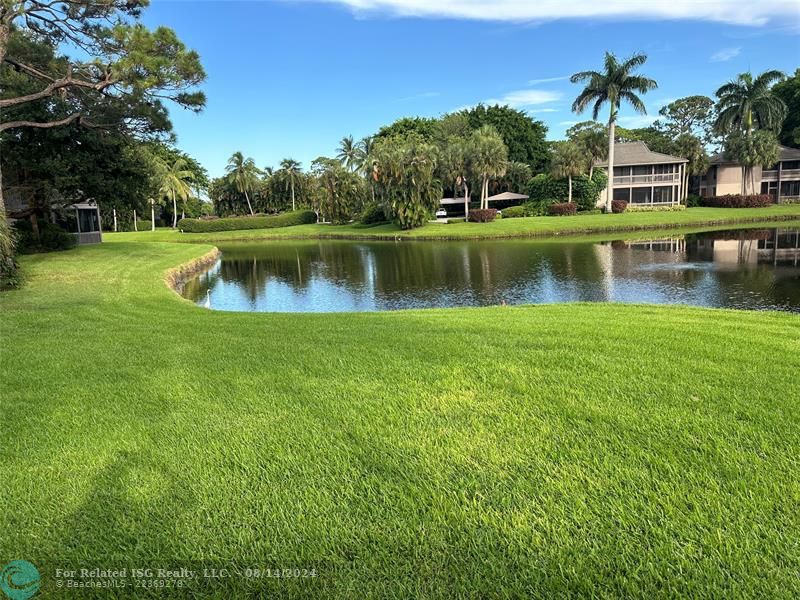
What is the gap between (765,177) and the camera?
57688 mm

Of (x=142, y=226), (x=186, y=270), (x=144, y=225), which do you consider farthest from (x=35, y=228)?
(x=144, y=225)

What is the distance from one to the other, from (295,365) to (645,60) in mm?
53028

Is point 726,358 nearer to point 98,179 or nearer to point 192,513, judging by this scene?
point 192,513

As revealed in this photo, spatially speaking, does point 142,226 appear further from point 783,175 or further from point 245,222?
point 783,175

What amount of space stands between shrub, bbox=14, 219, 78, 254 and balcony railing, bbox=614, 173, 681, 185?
5163cm

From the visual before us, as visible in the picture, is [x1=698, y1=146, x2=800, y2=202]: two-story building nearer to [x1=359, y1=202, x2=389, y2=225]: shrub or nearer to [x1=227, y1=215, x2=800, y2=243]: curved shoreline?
[x1=227, y1=215, x2=800, y2=243]: curved shoreline

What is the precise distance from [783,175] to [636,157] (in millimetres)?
16322

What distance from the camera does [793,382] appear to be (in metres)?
4.67

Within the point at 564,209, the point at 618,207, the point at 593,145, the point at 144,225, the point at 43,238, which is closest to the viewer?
the point at 43,238

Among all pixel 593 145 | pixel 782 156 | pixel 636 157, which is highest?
pixel 593 145

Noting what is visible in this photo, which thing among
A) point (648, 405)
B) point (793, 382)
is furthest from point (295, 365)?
point (793, 382)

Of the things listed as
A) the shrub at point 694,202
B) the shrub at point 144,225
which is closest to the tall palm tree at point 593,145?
the shrub at point 694,202

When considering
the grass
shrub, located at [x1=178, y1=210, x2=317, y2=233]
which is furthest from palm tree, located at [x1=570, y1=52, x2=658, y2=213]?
the grass

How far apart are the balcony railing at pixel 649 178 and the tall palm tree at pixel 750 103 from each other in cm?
891
